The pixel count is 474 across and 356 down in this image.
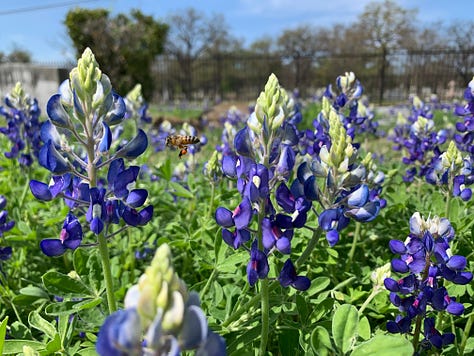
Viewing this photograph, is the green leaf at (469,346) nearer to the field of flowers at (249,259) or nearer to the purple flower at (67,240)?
the field of flowers at (249,259)

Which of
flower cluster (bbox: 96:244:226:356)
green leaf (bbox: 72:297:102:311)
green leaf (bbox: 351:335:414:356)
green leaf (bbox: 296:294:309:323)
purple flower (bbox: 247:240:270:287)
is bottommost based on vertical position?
green leaf (bbox: 296:294:309:323)

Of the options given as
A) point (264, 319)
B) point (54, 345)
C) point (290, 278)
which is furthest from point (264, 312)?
point (54, 345)

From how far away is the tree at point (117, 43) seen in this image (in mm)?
14406

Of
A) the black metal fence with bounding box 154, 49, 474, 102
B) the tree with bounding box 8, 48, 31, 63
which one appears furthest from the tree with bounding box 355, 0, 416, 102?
the tree with bounding box 8, 48, 31, 63

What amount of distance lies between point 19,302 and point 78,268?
0.36m

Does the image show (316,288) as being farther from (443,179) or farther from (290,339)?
(443,179)

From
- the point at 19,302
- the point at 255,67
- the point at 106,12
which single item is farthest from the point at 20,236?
the point at 255,67

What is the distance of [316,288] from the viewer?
1909 millimetres

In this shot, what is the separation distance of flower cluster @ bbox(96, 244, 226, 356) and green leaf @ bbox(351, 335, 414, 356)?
49 cm

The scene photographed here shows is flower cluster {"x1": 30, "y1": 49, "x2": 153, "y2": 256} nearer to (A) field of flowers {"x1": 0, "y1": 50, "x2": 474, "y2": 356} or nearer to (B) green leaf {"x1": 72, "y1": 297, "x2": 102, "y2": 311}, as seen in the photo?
(A) field of flowers {"x1": 0, "y1": 50, "x2": 474, "y2": 356}

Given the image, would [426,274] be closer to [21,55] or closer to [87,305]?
[87,305]

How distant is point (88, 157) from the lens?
1.50 metres

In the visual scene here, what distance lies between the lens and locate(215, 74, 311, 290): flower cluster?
1360mm

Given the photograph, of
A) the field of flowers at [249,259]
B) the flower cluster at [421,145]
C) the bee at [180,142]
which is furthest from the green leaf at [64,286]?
the flower cluster at [421,145]
